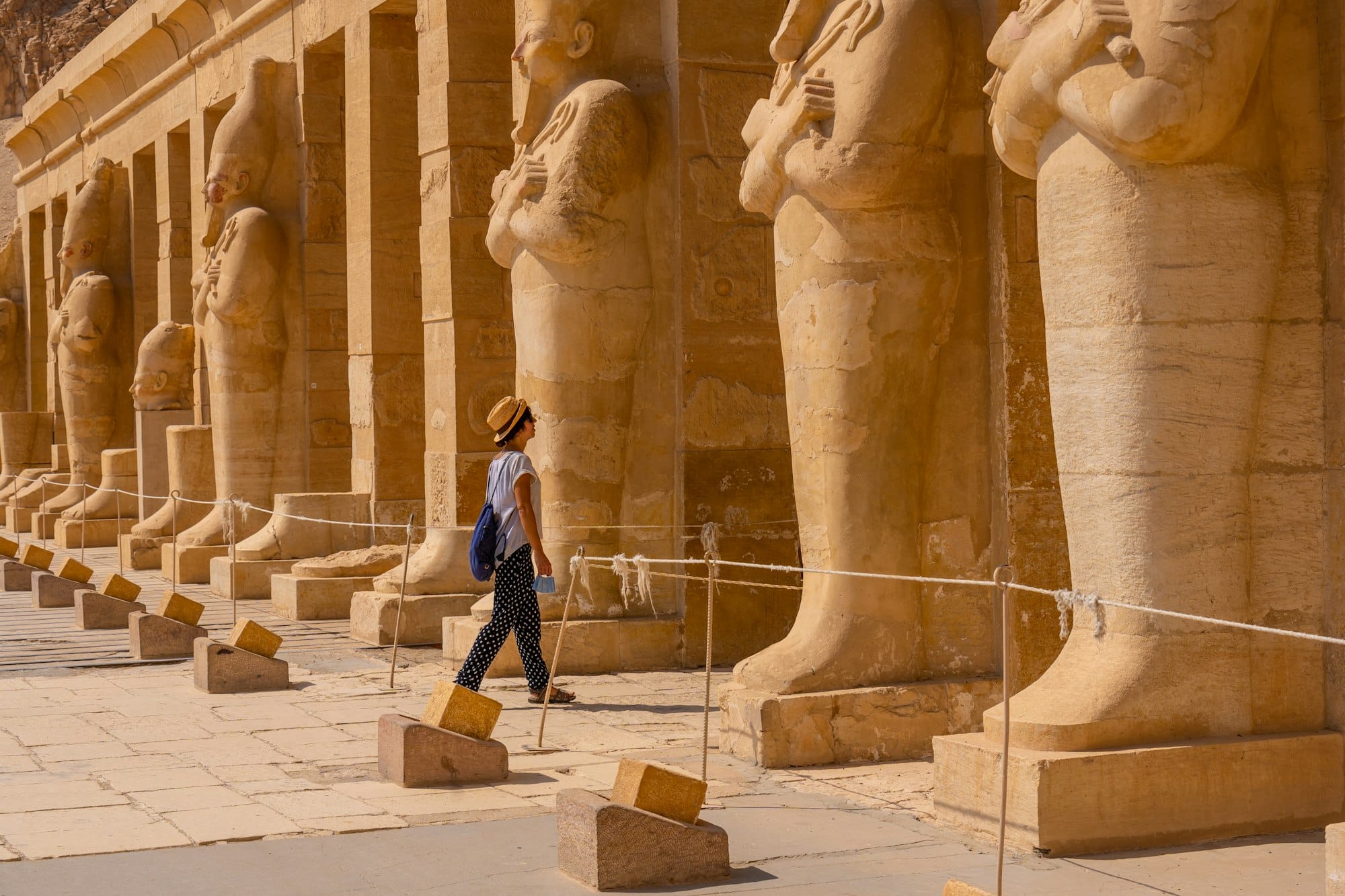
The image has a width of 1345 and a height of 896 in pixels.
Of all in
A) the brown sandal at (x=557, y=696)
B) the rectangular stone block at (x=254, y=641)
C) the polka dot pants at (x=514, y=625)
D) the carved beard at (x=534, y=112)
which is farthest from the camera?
the carved beard at (x=534, y=112)

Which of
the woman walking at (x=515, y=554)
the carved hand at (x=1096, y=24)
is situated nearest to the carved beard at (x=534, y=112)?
the woman walking at (x=515, y=554)

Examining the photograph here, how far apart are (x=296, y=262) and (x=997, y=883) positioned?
10066mm

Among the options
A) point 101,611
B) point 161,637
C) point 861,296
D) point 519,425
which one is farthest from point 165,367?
point 861,296

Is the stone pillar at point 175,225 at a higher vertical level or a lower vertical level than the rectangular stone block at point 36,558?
higher

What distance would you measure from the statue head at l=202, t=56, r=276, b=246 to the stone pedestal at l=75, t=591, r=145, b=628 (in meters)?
3.33

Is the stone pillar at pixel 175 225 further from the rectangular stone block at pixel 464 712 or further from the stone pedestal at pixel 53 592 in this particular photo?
the rectangular stone block at pixel 464 712

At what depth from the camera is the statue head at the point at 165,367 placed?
1564cm

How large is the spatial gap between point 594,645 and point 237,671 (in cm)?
170

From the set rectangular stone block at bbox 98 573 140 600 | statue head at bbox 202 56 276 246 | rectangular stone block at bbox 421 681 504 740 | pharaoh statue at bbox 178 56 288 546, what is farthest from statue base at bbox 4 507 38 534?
rectangular stone block at bbox 421 681 504 740

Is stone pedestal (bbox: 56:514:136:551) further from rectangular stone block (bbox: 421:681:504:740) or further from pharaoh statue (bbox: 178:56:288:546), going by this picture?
rectangular stone block (bbox: 421:681:504:740)

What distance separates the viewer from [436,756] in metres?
6.11

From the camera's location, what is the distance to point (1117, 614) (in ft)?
17.5

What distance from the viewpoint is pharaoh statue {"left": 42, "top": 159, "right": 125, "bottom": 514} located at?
1866cm

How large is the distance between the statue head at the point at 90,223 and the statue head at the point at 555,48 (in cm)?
1112
